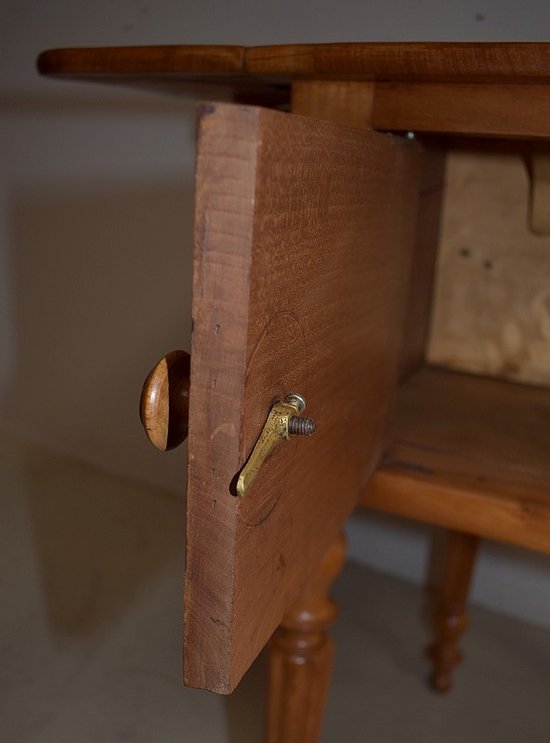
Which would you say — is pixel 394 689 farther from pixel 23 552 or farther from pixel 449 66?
pixel 449 66

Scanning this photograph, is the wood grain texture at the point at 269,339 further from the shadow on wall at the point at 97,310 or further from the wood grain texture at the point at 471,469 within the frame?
the shadow on wall at the point at 97,310

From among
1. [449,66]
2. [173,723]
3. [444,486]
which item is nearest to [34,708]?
[173,723]

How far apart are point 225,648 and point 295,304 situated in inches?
6.6

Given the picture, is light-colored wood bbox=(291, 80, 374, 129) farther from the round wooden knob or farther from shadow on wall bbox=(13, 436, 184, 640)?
shadow on wall bbox=(13, 436, 184, 640)

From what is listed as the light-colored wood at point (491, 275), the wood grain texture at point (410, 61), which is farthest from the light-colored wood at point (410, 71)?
the light-colored wood at point (491, 275)

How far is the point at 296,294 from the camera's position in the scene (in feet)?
1.23

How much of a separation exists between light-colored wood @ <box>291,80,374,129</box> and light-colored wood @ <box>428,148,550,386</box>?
36 centimetres

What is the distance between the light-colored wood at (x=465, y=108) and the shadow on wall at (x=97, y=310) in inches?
30.6

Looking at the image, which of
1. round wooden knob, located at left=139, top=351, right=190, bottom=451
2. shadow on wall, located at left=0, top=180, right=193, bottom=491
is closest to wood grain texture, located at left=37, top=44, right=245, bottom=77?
round wooden knob, located at left=139, top=351, right=190, bottom=451

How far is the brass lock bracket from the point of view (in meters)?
0.34

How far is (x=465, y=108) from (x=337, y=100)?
3.8 inches

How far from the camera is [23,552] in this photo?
126 centimetres

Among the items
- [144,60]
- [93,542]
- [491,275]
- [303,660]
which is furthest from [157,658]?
[144,60]

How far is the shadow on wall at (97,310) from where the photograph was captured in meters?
1.37
